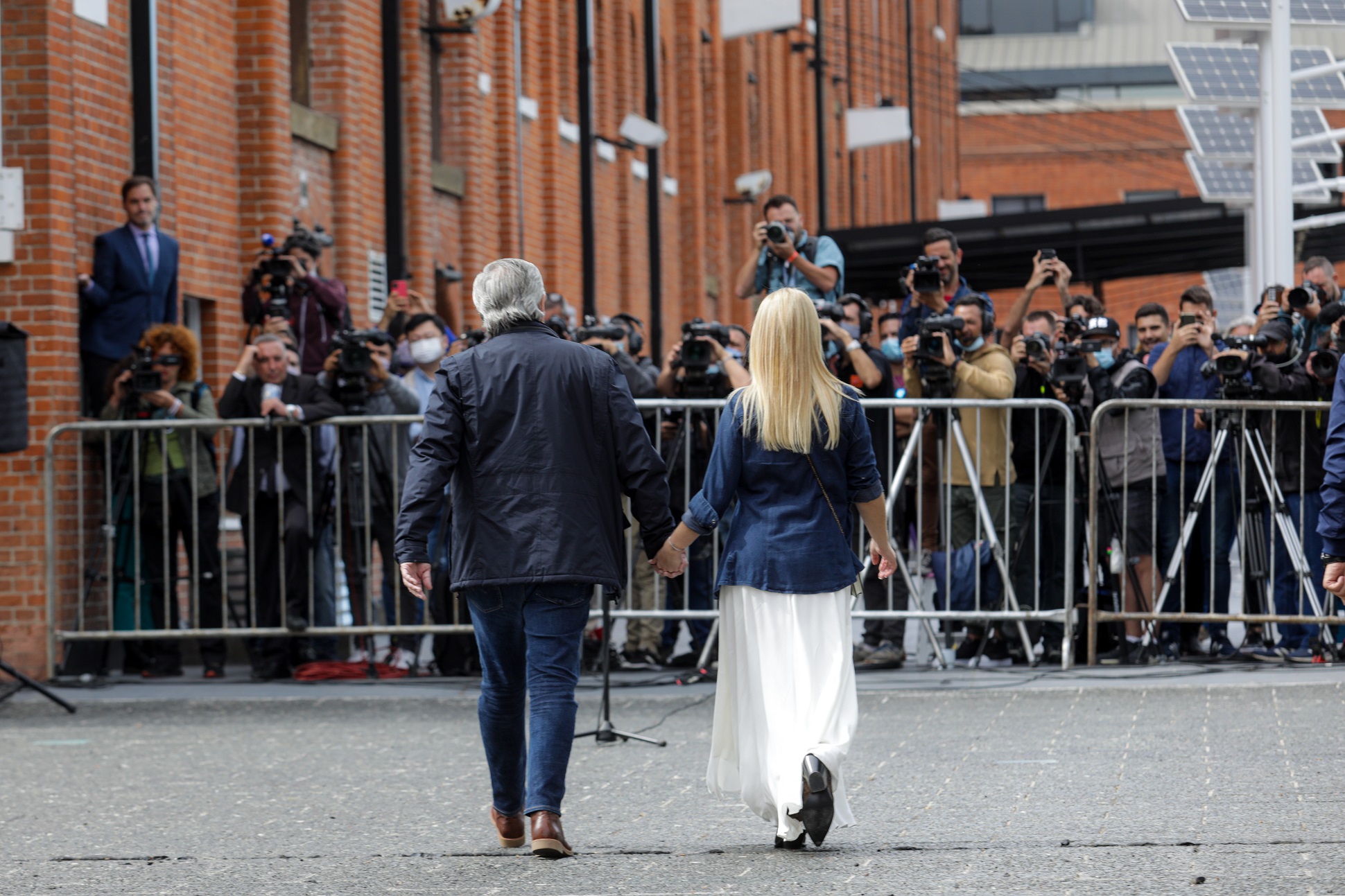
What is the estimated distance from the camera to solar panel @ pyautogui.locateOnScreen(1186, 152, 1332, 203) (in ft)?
86.3

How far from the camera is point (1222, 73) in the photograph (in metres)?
21.2

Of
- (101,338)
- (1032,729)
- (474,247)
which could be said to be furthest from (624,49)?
(1032,729)

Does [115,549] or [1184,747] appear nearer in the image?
[1184,747]

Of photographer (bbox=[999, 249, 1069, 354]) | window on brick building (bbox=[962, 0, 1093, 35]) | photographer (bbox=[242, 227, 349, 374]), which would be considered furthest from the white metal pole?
window on brick building (bbox=[962, 0, 1093, 35])

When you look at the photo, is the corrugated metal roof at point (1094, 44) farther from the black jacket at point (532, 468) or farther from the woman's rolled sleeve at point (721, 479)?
the black jacket at point (532, 468)

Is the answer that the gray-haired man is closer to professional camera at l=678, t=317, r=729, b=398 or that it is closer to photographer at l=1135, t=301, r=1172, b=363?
professional camera at l=678, t=317, r=729, b=398

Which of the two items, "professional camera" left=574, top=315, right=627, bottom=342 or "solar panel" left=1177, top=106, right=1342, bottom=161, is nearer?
"professional camera" left=574, top=315, right=627, bottom=342

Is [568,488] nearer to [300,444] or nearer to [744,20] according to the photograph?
[300,444]

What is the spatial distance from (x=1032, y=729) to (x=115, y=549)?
18.1 ft

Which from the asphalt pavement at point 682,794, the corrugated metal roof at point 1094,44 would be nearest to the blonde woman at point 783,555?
the asphalt pavement at point 682,794

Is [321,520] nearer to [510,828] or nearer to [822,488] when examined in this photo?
[510,828]

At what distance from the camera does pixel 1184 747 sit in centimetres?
882

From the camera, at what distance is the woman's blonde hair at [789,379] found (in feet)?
22.9

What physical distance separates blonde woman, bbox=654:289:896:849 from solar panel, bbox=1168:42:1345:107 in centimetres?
1337
